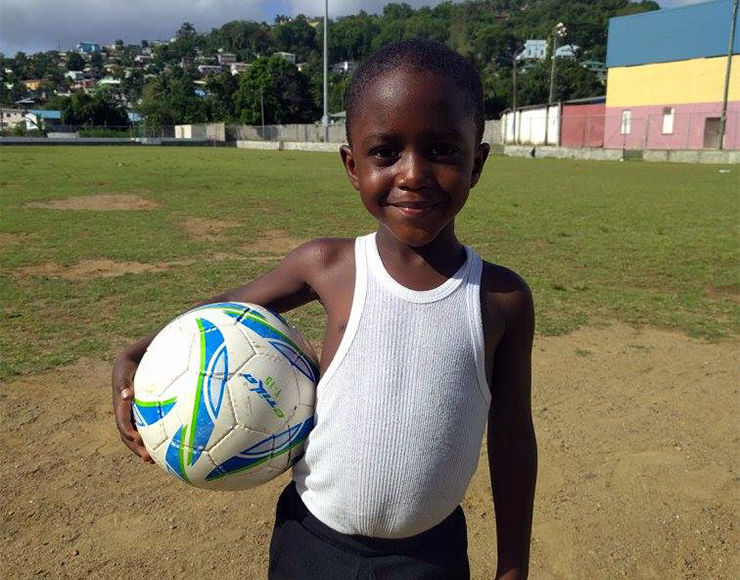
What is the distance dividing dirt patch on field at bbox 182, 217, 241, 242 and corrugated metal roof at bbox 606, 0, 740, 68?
32090mm

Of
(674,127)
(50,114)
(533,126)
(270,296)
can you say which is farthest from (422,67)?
(50,114)

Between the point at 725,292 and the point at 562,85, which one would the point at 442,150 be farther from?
the point at 562,85

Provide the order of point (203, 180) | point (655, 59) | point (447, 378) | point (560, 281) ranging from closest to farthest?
point (447, 378) → point (560, 281) → point (203, 180) → point (655, 59)

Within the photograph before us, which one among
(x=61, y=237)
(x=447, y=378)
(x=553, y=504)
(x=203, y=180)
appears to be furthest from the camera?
(x=203, y=180)

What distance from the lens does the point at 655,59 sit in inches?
1510

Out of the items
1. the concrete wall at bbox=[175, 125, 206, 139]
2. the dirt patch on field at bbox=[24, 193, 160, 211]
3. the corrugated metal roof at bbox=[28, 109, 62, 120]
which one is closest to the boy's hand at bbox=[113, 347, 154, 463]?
the dirt patch on field at bbox=[24, 193, 160, 211]

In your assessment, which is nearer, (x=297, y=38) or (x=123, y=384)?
(x=123, y=384)

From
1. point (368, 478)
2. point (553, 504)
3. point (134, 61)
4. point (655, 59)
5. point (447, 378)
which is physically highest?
point (134, 61)

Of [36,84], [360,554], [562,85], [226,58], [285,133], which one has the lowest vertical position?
[360,554]

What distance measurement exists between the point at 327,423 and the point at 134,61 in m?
216

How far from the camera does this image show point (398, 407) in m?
1.46

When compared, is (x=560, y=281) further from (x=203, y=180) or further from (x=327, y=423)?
(x=203, y=180)

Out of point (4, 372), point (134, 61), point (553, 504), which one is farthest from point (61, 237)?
point (134, 61)

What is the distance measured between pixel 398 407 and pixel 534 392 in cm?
316
